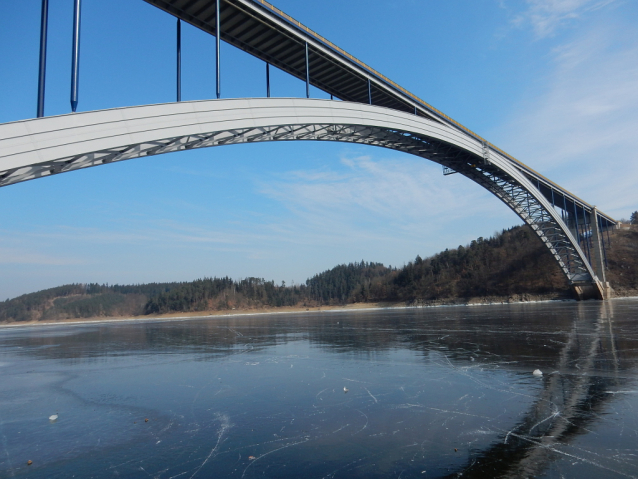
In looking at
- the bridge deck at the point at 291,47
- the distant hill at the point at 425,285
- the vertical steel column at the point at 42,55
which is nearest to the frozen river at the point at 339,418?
the vertical steel column at the point at 42,55

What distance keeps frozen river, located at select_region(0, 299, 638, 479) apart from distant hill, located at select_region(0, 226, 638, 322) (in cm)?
7155

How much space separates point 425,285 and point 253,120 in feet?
332

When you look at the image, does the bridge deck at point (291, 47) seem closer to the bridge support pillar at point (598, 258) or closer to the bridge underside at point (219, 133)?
the bridge underside at point (219, 133)

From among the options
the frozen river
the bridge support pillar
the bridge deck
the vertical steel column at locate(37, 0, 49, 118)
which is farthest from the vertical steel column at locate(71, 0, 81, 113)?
the bridge support pillar

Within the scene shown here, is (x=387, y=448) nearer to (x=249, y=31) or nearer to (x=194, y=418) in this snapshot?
(x=194, y=418)

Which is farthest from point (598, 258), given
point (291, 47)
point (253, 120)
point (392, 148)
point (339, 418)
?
point (339, 418)

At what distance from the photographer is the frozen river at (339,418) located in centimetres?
551

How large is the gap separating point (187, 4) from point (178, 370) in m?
16.1

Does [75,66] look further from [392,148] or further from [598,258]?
[598,258]

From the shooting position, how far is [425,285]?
113062 millimetres

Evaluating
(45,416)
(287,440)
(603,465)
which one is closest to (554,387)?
(603,465)

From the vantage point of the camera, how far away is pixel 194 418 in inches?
317

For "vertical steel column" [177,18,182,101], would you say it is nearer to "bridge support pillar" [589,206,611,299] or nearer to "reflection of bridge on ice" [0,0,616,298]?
"reflection of bridge on ice" [0,0,616,298]

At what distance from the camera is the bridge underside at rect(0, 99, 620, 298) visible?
12.4 m
